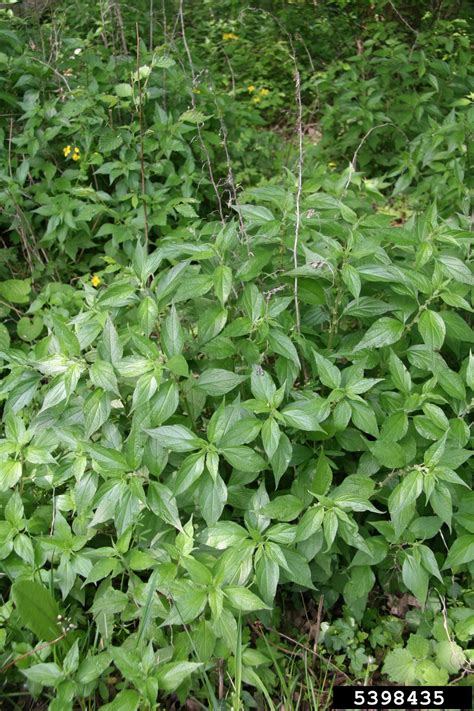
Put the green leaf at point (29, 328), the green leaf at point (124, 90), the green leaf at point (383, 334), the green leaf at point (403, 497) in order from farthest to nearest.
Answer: the green leaf at point (124, 90) → the green leaf at point (29, 328) → the green leaf at point (383, 334) → the green leaf at point (403, 497)

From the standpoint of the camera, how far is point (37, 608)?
1.95 meters

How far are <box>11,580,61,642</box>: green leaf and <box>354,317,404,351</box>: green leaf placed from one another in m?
1.26

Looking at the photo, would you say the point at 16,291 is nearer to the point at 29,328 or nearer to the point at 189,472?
the point at 29,328

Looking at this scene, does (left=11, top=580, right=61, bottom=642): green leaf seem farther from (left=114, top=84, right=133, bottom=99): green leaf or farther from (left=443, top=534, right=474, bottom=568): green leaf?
(left=114, top=84, right=133, bottom=99): green leaf

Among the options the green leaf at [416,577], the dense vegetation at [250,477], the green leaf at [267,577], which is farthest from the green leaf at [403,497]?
the green leaf at [267,577]

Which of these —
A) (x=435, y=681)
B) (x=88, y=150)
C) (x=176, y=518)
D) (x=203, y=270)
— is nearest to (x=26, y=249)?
(x=88, y=150)

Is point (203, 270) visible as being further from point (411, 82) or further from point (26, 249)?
point (411, 82)

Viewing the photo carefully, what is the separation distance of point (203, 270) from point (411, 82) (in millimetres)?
2902

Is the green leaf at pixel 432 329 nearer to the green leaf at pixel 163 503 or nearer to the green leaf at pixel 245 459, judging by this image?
the green leaf at pixel 245 459

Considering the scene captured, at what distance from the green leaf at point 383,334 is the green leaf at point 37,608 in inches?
49.4

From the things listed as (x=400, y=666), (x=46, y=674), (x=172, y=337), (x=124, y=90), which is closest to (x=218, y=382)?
(x=172, y=337)

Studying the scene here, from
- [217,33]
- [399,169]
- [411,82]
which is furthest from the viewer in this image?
[217,33]

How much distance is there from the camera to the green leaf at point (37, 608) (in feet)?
6.29

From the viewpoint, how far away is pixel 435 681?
76.2 inches
